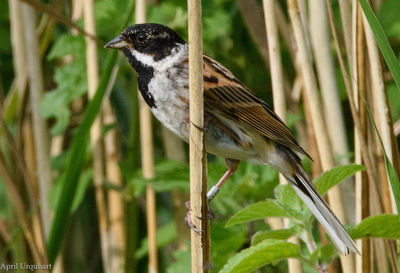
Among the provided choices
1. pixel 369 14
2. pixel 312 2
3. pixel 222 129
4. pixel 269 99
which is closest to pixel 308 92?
pixel 222 129

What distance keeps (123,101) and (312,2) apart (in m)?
1.02

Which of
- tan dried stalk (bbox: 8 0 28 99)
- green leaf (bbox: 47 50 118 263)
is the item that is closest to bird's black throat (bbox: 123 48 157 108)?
green leaf (bbox: 47 50 118 263)

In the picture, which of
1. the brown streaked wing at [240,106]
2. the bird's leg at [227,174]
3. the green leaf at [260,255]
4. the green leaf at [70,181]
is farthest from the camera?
the green leaf at [70,181]

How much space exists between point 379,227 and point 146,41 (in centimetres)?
85

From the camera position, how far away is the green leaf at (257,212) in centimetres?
148

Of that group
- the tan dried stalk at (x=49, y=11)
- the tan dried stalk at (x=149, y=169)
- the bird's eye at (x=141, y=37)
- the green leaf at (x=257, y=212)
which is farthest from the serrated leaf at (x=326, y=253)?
the tan dried stalk at (x=49, y=11)

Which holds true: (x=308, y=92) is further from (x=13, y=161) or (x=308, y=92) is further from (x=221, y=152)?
(x=13, y=161)

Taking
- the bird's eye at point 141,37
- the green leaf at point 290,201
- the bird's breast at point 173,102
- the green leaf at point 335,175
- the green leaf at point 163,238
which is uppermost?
the bird's eye at point 141,37

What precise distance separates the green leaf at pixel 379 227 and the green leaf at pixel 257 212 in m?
0.17

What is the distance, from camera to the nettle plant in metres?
1.41

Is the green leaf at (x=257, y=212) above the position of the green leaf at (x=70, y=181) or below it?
below

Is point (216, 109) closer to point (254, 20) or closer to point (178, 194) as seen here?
point (254, 20)

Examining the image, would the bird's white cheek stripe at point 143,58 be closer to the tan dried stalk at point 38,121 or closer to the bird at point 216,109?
the bird at point 216,109

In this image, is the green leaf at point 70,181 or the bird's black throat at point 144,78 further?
the green leaf at point 70,181
